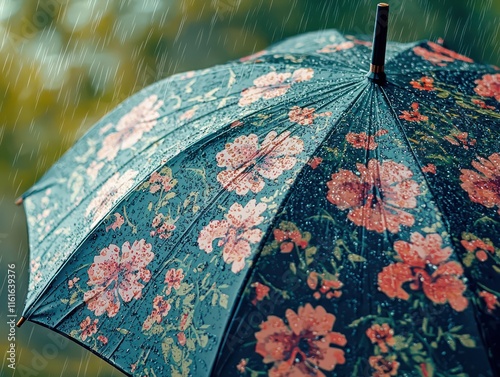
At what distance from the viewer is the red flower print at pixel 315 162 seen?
1.33 metres

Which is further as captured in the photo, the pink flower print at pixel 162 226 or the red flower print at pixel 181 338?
the pink flower print at pixel 162 226

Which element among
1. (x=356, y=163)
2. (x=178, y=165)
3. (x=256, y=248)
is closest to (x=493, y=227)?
(x=356, y=163)

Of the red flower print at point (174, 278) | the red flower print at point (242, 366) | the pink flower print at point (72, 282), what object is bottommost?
the pink flower print at point (72, 282)

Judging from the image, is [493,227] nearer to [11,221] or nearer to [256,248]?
[256,248]

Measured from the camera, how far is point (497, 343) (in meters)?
1.15

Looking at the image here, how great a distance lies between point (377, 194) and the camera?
1293 mm

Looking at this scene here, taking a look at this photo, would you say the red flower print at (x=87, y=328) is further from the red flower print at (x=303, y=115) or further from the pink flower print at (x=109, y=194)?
the red flower print at (x=303, y=115)

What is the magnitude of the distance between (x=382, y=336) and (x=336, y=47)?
92 centimetres

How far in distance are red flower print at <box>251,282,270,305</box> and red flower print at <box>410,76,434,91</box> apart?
629 mm

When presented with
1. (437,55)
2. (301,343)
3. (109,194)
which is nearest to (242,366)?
(301,343)

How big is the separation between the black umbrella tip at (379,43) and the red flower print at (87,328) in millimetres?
797

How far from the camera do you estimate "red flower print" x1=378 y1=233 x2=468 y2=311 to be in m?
1.18

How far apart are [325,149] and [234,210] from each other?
218 millimetres

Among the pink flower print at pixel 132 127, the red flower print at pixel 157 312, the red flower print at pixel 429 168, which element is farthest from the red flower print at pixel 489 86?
the red flower print at pixel 157 312
